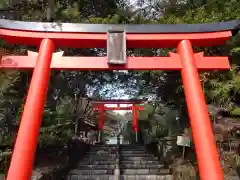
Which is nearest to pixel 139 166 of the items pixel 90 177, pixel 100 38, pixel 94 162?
pixel 94 162

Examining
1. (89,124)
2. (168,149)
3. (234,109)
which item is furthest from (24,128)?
(89,124)

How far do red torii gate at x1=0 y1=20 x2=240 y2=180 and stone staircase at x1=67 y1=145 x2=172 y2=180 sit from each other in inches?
171

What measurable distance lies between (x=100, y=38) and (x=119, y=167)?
5512 mm

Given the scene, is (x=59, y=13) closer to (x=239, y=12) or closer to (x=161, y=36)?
(x=161, y=36)

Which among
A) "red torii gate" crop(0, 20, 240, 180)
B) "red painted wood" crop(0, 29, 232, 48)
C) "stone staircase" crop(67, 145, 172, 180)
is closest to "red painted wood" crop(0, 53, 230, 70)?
"red torii gate" crop(0, 20, 240, 180)

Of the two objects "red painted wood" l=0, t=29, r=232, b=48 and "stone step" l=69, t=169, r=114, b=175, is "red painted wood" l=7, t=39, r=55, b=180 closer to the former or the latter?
"red painted wood" l=0, t=29, r=232, b=48

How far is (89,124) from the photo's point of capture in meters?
20.4

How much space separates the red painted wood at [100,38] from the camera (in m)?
6.44

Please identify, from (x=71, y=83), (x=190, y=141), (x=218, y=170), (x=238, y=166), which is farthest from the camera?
(x=71, y=83)

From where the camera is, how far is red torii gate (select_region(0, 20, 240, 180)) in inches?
215

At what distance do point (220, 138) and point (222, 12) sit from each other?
4.54 meters

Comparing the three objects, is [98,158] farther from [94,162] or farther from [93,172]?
[93,172]

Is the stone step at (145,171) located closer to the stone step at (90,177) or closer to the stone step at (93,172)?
the stone step at (93,172)

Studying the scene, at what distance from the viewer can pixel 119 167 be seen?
10.0 m
